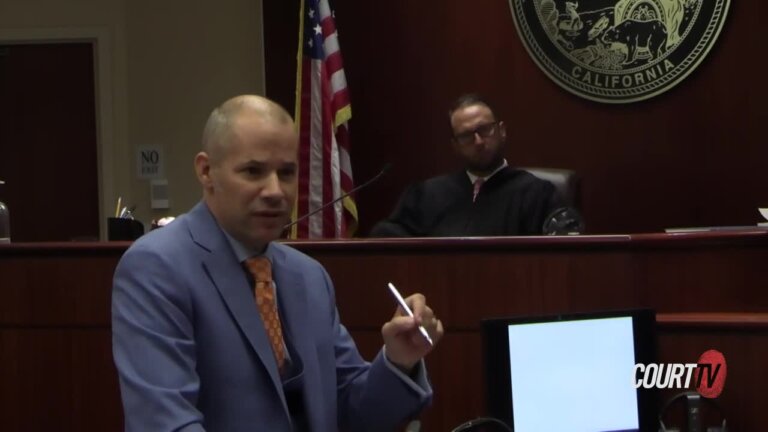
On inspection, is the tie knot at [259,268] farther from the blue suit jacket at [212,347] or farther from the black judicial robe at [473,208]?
the black judicial robe at [473,208]

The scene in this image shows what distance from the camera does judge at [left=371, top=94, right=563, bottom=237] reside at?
4.65 meters

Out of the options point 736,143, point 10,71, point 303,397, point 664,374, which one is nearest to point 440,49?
point 736,143

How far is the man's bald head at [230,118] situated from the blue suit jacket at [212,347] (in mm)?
134

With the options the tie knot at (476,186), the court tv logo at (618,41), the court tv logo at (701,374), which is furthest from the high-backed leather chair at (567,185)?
the court tv logo at (701,374)

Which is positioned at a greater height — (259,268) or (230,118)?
(230,118)

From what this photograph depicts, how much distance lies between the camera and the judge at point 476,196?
4.65 metres

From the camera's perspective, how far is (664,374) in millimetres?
3051

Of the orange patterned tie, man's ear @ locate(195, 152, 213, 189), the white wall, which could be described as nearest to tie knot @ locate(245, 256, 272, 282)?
the orange patterned tie

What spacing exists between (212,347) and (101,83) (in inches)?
182

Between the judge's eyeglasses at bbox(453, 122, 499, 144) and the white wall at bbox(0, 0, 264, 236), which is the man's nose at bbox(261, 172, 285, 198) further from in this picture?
the white wall at bbox(0, 0, 264, 236)

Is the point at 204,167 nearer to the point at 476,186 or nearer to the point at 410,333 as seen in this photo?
the point at 410,333

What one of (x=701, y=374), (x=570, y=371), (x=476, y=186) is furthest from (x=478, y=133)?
(x=570, y=371)

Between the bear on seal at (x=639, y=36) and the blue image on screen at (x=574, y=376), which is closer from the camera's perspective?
the blue image on screen at (x=574, y=376)

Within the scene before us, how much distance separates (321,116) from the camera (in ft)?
18.4
